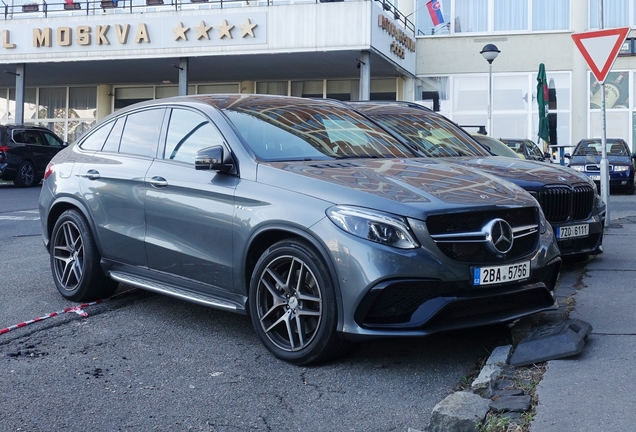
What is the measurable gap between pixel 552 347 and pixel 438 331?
67 centimetres

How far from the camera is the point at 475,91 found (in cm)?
2983

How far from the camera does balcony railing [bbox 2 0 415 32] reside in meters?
25.6

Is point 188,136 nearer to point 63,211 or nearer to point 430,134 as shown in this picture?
point 63,211

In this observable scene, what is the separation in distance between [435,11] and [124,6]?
36.6ft

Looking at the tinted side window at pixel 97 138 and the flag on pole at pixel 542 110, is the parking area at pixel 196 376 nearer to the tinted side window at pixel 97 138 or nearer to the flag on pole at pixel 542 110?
the tinted side window at pixel 97 138

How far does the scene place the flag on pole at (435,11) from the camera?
1172 inches

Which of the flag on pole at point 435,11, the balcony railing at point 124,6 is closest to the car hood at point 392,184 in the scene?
the balcony railing at point 124,6

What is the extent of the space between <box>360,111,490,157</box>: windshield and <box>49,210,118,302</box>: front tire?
3.21 m

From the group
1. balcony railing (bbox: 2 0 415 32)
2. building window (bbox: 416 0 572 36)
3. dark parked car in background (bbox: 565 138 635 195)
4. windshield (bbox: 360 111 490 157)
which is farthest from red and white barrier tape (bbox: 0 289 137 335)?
building window (bbox: 416 0 572 36)

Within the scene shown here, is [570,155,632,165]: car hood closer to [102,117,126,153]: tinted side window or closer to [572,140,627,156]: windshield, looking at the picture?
[572,140,627,156]: windshield

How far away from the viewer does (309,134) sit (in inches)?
221

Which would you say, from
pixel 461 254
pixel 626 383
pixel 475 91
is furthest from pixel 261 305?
pixel 475 91

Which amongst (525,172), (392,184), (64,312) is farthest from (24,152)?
(392,184)

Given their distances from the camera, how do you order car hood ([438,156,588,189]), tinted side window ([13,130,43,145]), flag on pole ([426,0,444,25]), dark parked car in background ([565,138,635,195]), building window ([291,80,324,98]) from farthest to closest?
building window ([291,80,324,98]) → flag on pole ([426,0,444,25]) → tinted side window ([13,130,43,145]) → dark parked car in background ([565,138,635,195]) → car hood ([438,156,588,189])
